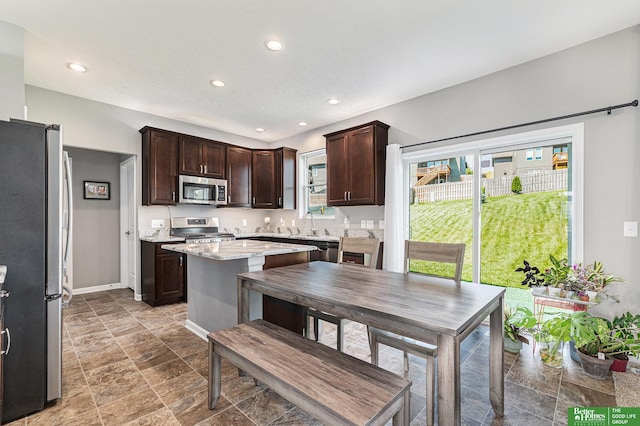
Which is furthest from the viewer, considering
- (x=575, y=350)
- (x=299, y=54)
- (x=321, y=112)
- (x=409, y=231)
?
(x=321, y=112)

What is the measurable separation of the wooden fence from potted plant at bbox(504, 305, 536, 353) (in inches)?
49.8

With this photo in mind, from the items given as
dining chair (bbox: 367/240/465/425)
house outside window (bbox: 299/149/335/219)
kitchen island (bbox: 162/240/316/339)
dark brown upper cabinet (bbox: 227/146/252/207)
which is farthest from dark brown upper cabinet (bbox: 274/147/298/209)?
dining chair (bbox: 367/240/465/425)

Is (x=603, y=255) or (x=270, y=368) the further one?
(x=603, y=255)

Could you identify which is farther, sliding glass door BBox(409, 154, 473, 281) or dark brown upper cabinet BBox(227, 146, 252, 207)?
dark brown upper cabinet BBox(227, 146, 252, 207)

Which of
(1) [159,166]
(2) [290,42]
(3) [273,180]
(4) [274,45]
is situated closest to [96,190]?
(1) [159,166]

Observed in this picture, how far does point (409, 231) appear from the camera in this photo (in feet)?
12.8

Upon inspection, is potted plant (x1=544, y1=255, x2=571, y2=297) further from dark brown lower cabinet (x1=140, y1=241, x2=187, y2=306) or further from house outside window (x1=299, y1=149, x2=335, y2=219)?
dark brown lower cabinet (x1=140, y1=241, x2=187, y2=306)

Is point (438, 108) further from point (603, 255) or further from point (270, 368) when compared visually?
point (270, 368)

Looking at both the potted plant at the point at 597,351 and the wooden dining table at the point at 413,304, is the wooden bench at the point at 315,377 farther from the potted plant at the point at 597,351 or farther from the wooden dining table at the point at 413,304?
the potted plant at the point at 597,351

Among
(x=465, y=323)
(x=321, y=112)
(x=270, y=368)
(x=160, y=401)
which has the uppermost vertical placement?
(x=321, y=112)

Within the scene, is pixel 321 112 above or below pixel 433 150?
above

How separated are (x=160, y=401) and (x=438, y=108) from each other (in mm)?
3921

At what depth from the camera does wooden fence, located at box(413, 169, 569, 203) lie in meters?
2.82

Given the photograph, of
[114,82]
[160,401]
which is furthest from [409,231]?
[114,82]
